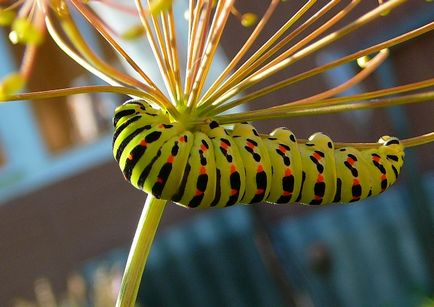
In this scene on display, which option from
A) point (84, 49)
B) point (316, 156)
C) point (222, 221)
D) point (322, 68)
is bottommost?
point (222, 221)

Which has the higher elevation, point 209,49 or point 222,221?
point 209,49

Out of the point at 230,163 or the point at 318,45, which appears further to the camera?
the point at 230,163

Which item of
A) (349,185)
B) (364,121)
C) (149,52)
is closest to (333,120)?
(364,121)

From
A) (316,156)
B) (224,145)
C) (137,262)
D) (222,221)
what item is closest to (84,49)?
(137,262)

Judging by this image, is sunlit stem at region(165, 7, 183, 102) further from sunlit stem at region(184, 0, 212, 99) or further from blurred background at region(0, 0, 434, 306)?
blurred background at region(0, 0, 434, 306)

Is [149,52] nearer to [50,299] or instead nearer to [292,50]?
[292,50]

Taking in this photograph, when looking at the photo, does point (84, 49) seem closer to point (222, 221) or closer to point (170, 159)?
point (170, 159)

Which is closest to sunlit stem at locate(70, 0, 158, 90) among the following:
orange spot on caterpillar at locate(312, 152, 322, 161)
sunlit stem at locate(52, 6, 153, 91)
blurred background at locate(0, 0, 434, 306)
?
sunlit stem at locate(52, 6, 153, 91)
